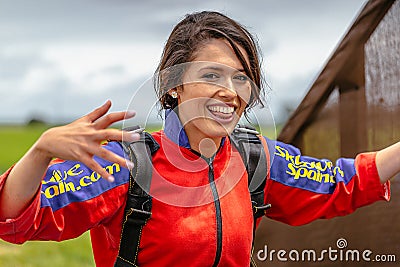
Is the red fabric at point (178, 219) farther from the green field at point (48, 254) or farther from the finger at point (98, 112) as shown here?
the green field at point (48, 254)

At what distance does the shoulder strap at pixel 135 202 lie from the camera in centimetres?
191

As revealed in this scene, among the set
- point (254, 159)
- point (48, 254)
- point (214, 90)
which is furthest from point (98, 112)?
point (48, 254)

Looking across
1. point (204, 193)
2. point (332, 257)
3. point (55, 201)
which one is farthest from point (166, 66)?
point (332, 257)

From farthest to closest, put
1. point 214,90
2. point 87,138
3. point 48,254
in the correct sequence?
1. point 48,254
2. point 214,90
3. point 87,138

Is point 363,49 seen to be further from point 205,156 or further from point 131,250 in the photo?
point 131,250

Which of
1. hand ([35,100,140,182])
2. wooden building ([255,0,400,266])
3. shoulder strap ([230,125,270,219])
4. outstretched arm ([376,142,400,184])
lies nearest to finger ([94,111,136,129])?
hand ([35,100,140,182])

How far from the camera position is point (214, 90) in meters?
1.94

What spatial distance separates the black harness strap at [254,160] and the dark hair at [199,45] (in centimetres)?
11

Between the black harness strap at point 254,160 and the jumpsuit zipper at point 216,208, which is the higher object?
the black harness strap at point 254,160

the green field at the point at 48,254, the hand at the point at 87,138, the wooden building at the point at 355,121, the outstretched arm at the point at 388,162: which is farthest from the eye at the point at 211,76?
the green field at the point at 48,254

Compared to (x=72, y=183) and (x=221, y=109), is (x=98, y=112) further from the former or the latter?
(x=221, y=109)

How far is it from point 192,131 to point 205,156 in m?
0.08

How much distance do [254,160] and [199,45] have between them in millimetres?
358

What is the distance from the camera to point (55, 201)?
70.7 inches
